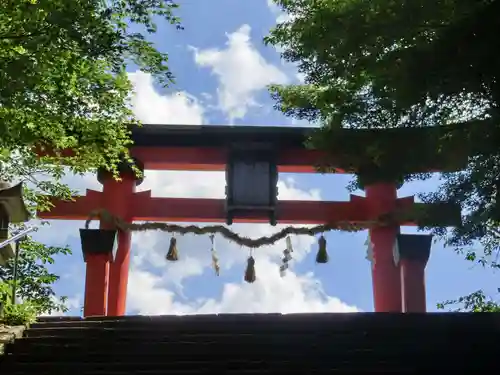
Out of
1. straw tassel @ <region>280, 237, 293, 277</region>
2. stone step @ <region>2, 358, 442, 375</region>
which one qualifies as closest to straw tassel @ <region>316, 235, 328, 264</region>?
straw tassel @ <region>280, 237, 293, 277</region>

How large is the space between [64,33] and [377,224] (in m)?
7.12

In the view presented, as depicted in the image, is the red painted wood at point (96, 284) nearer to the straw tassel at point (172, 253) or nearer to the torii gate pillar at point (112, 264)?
the torii gate pillar at point (112, 264)

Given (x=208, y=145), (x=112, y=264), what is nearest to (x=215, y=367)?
(x=112, y=264)

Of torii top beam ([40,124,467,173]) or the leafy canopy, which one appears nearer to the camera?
the leafy canopy

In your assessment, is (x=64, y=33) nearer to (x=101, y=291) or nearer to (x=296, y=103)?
(x=296, y=103)

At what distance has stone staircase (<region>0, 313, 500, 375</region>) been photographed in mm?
5816

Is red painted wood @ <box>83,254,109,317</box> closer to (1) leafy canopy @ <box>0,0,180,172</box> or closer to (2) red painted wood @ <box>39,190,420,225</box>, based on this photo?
(2) red painted wood @ <box>39,190,420,225</box>

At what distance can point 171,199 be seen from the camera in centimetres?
1145

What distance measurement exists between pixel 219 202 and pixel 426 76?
620 cm

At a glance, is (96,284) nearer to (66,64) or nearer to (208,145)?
(208,145)

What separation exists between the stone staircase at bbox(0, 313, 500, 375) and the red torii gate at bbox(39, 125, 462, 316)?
4.09 metres

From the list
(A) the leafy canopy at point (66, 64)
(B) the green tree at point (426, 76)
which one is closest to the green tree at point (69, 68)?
(A) the leafy canopy at point (66, 64)

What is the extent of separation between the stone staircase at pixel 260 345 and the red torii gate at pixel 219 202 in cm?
409

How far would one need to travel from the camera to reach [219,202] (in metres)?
11.4
